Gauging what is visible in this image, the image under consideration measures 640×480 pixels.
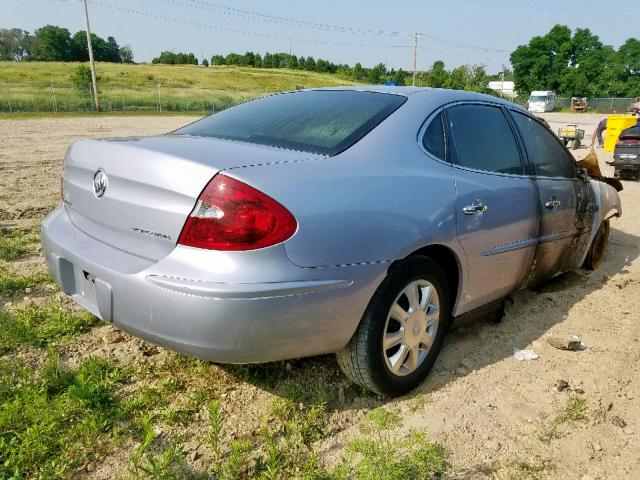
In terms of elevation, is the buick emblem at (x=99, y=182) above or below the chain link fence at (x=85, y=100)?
above

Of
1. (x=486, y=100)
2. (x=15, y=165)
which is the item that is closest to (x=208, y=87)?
(x=15, y=165)

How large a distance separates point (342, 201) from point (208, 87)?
214 feet

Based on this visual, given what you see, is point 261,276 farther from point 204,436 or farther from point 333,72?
point 333,72

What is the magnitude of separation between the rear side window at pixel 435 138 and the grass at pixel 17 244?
12.2 feet

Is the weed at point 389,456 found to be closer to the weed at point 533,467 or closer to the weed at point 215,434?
the weed at point 533,467

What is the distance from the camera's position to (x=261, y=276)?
1962 millimetres

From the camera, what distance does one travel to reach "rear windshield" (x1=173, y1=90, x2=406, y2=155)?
8.14ft

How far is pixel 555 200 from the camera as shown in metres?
3.60

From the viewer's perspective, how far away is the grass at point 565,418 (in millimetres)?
2420

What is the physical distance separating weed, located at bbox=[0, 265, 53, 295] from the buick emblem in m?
1.88

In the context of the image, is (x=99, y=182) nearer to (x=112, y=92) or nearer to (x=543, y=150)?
(x=543, y=150)

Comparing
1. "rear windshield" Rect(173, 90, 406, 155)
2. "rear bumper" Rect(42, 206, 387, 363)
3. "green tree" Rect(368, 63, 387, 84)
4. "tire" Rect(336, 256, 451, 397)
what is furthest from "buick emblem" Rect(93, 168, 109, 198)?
"green tree" Rect(368, 63, 387, 84)

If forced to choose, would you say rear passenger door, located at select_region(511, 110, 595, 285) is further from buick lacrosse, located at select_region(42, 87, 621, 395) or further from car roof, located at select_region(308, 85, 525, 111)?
car roof, located at select_region(308, 85, 525, 111)

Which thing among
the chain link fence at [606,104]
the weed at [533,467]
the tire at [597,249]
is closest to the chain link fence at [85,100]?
the tire at [597,249]
